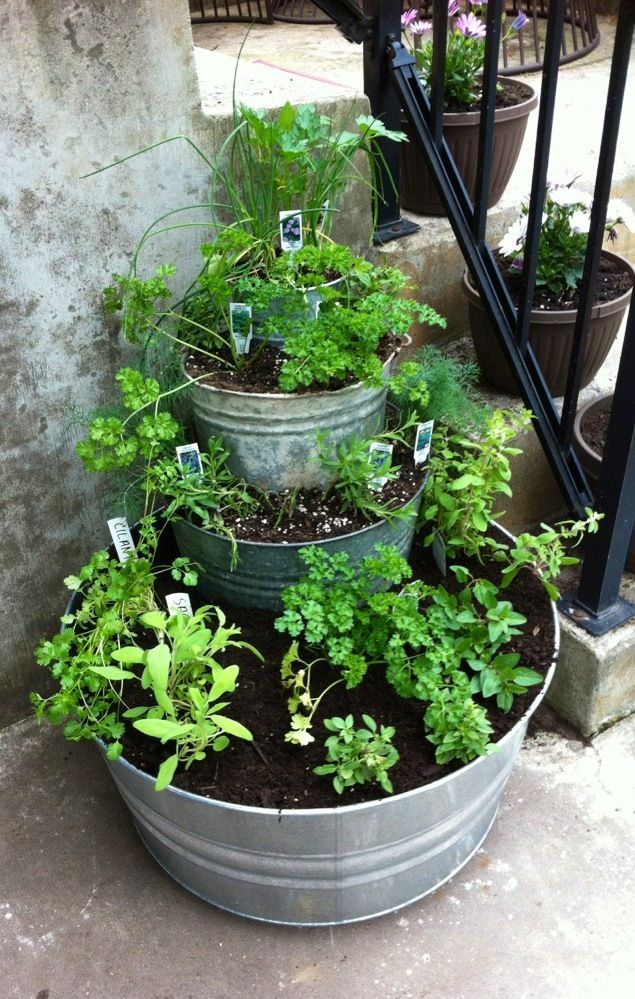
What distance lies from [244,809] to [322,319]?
874 mm

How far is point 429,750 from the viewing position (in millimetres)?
1679

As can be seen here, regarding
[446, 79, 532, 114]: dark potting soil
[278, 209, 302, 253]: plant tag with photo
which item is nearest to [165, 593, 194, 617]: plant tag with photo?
[278, 209, 302, 253]: plant tag with photo

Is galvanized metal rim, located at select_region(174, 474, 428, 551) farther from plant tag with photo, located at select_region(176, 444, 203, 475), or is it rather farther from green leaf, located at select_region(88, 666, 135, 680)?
green leaf, located at select_region(88, 666, 135, 680)

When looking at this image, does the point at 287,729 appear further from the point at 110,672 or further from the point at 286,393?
the point at 286,393

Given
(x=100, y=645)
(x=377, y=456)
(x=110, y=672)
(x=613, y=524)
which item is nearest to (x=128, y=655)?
(x=110, y=672)

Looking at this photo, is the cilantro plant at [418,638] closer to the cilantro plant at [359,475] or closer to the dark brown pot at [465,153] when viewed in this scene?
the cilantro plant at [359,475]

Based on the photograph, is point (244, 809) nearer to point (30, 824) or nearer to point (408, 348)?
point (30, 824)

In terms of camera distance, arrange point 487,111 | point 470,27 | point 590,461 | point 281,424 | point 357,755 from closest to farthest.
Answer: point 357,755
point 281,424
point 487,111
point 590,461
point 470,27

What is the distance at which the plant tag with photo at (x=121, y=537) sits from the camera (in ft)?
6.07

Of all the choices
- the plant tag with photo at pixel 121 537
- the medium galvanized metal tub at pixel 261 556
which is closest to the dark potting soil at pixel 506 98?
the medium galvanized metal tub at pixel 261 556

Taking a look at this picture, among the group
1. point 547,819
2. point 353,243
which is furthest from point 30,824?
point 353,243

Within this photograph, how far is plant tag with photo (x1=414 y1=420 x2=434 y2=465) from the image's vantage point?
1.89 meters

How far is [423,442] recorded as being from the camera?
1931 millimetres

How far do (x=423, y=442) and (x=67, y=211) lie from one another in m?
0.84
